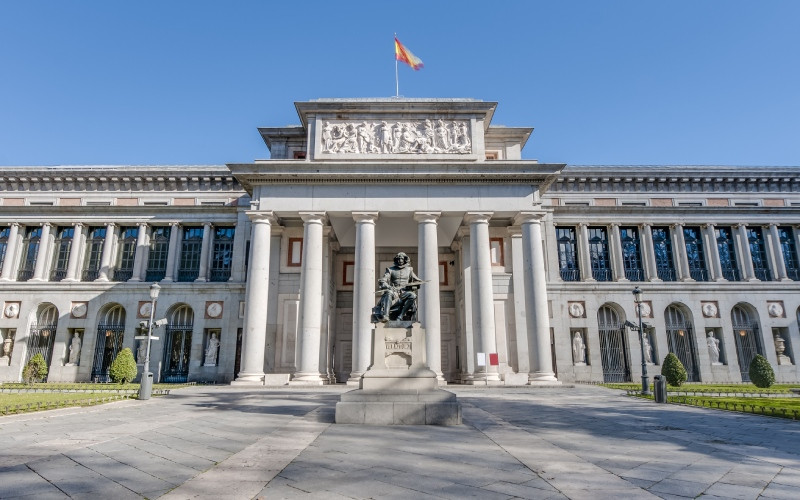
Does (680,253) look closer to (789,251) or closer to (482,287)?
(789,251)

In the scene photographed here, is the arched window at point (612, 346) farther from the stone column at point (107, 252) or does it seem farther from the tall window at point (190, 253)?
the stone column at point (107, 252)

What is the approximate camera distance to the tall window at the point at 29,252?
1416 inches

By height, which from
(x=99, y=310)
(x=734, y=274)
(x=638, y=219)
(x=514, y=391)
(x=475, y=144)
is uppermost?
(x=475, y=144)

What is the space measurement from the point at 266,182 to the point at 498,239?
15722 millimetres

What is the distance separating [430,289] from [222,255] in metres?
18.6

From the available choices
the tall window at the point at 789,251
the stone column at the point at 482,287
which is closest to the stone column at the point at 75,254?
the stone column at the point at 482,287

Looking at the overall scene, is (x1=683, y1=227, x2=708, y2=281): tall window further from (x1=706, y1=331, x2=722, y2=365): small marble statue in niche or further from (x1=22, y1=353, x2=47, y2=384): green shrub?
(x1=22, y1=353, x2=47, y2=384): green shrub

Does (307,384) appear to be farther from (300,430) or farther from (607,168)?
(607,168)

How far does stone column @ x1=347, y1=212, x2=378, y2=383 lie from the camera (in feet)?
81.9

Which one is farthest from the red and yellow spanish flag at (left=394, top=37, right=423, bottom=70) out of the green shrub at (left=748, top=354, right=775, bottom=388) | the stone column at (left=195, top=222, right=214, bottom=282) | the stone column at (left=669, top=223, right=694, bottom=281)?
the green shrub at (left=748, top=354, right=775, bottom=388)

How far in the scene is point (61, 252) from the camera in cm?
3628

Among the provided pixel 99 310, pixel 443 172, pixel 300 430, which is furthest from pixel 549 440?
pixel 99 310

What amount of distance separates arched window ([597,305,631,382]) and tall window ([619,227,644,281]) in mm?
3401

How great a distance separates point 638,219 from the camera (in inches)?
1417
